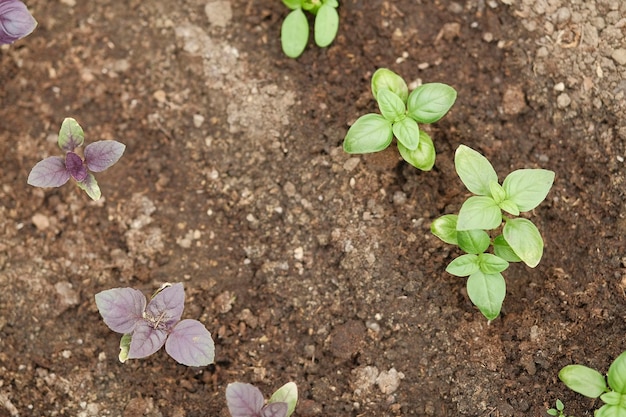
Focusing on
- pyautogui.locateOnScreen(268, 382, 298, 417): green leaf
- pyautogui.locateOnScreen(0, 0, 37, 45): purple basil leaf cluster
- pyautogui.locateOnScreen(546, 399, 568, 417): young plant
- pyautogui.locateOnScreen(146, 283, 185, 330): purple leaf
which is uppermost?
pyautogui.locateOnScreen(0, 0, 37, 45): purple basil leaf cluster

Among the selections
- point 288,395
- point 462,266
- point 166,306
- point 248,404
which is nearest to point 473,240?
point 462,266

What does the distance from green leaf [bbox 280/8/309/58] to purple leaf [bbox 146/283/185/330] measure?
3.83ft

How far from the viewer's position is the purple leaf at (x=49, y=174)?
2.30m

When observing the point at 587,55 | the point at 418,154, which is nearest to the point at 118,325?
the point at 418,154

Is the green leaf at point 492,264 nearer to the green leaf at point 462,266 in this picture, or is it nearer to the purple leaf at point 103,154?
the green leaf at point 462,266

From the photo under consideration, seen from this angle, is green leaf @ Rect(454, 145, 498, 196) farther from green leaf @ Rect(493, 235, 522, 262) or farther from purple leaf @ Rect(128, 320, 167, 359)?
purple leaf @ Rect(128, 320, 167, 359)

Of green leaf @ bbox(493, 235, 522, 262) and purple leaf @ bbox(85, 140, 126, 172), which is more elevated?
purple leaf @ bbox(85, 140, 126, 172)

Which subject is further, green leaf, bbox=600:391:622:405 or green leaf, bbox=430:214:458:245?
green leaf, bbox=430:214:458:245

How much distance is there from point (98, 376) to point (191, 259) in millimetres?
562

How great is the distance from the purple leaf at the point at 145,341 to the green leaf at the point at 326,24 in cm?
133

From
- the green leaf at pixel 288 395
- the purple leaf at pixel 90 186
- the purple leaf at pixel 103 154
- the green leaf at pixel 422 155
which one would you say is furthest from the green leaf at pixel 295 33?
the green leaf at pixel 288 395

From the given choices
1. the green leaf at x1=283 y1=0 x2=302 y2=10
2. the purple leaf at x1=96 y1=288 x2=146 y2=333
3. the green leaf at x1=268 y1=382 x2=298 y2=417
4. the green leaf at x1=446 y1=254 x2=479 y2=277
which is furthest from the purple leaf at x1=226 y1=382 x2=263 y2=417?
the green leaf at x1=283 y1=0 x2=302 y2=10

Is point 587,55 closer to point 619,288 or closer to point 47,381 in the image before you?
point 619,288

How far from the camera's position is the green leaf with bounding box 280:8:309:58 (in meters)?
2.83
